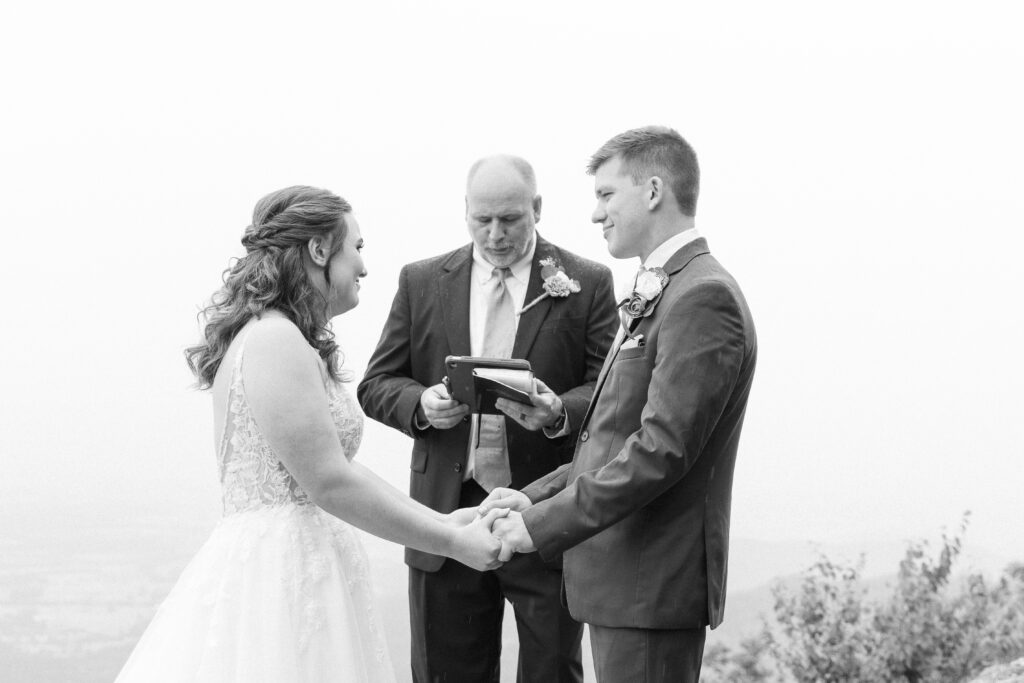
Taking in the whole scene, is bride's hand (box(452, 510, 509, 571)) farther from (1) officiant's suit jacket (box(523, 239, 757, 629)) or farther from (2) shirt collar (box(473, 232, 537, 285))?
(2) shirt collar (box(473, 232, 537, 285))

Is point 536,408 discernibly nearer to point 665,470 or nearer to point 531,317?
point 531,317

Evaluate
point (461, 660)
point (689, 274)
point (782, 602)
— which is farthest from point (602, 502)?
point (782, 602)

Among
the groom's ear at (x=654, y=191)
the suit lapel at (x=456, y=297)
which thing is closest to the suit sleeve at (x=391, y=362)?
the suit lapel at (x=456, y=297)

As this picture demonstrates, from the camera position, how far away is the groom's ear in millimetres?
2854

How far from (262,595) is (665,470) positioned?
104 centimetres

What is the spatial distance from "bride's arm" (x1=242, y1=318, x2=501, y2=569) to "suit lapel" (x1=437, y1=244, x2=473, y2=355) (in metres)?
0.85

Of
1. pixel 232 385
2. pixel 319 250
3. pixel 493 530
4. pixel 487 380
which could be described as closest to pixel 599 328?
pixel 487 380

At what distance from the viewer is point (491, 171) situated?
144 inches

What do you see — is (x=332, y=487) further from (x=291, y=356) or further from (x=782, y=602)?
(x=782, y=602)

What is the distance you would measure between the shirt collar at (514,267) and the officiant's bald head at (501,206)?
0.03 meters


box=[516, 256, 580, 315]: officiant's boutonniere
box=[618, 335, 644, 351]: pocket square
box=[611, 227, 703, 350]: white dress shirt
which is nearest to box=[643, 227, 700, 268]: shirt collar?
box=[611, 227, 703, 350]: white dress shirt

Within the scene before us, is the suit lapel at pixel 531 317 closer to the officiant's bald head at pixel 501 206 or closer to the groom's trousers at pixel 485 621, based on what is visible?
the officiant's bald head at pixel 501 206

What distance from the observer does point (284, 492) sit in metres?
2.93

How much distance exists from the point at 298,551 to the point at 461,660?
1036 millimetres
